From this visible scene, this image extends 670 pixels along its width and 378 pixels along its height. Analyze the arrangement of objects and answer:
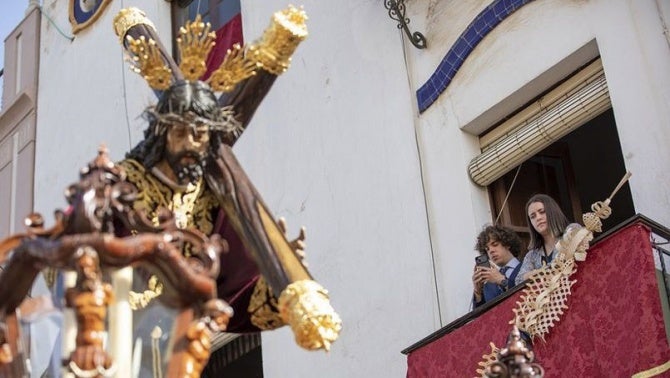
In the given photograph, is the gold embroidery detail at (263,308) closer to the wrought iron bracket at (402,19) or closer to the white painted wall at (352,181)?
the white painted wall at (352,181)

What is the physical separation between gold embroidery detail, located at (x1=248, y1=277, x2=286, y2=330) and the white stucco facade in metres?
3.60

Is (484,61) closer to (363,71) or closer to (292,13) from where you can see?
(363,71)

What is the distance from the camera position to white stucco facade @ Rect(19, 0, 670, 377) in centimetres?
909

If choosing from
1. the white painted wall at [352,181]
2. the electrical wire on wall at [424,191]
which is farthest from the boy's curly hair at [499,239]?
the white painted wall at [352,181]

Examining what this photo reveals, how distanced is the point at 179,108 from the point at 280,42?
648mm

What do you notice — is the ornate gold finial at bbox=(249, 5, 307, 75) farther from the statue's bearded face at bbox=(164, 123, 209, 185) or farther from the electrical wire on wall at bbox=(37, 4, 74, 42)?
the electrical wire on wall at bbox=(37, 4, 74, 42)

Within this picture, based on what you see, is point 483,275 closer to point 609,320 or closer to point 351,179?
point 609,320

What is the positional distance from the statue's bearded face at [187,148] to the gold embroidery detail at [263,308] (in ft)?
1.69

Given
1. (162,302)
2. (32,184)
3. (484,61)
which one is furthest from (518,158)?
(32,184)

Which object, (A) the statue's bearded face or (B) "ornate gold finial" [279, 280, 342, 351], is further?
(A) the statue's bearded face

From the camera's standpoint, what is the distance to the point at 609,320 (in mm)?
7742

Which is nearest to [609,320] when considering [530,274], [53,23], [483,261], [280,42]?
[530,274]

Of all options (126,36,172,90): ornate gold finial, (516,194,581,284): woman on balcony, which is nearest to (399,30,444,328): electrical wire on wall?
(516,194,581,284): woman on balcony

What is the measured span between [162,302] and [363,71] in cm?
665
